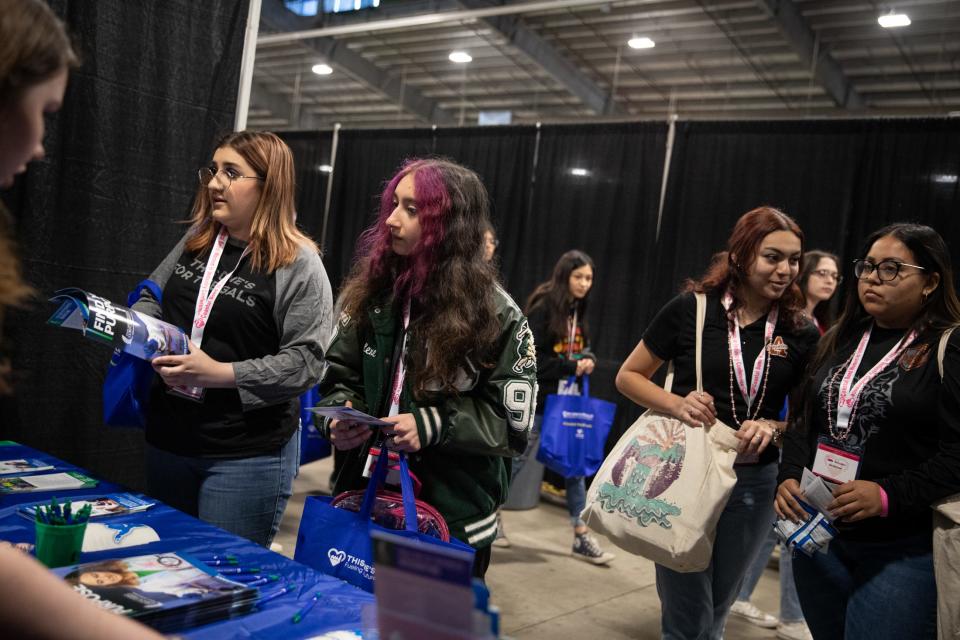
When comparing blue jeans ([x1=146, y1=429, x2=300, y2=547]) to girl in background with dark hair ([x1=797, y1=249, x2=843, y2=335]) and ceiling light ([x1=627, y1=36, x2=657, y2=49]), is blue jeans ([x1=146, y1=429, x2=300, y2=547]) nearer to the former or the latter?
girl in background with dark hair ([x1=797, y1=249, x2=843, y2=335])

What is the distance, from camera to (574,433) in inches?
169

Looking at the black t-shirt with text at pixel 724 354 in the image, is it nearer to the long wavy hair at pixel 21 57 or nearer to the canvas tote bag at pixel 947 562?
the canvas tote bag at pixel 947 562

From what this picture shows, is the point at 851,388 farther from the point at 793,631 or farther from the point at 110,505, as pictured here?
the point at 793,631

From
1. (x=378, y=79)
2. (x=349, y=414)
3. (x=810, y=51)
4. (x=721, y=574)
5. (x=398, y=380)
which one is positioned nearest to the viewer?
(x=349, y=414)

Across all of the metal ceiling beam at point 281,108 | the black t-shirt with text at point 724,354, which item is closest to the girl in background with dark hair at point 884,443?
the black t-shirt with text at point 724,354

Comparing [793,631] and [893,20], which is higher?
[893,20]

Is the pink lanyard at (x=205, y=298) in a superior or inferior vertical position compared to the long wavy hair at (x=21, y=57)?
inferior

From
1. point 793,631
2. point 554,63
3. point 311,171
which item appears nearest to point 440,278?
point 793,631

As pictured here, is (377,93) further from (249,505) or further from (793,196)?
(249,505)

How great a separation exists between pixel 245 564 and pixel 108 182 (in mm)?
1782

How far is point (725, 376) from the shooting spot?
217 centimetres

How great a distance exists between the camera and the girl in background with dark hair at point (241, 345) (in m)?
1.85

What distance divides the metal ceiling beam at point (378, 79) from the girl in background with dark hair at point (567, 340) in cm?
335

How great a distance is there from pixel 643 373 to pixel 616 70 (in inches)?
187
